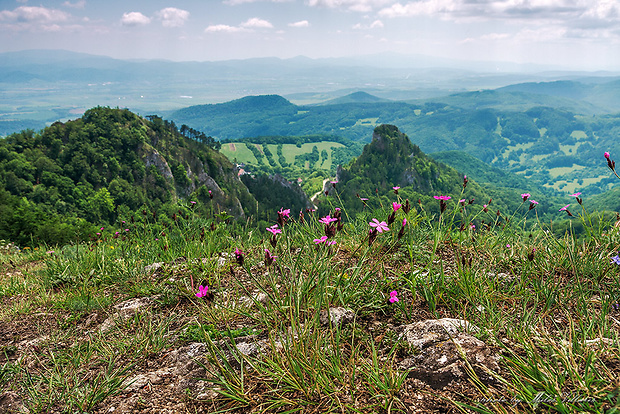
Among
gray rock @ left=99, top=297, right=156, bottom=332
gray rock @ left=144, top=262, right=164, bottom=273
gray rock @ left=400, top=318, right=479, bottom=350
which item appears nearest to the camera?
gray rock @ left=400, top=318, right=479, bottom=350

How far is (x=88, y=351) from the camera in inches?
110

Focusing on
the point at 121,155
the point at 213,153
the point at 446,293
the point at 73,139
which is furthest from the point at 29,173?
the point at 446,293

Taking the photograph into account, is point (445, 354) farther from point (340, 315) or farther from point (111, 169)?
point (111, 169)

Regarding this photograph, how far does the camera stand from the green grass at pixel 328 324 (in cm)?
203

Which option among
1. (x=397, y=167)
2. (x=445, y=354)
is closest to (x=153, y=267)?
(x=445, y=354)

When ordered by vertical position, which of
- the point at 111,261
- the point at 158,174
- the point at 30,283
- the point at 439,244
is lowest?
the point at 158,174

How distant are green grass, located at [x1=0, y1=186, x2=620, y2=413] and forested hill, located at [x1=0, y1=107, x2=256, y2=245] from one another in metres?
50.3

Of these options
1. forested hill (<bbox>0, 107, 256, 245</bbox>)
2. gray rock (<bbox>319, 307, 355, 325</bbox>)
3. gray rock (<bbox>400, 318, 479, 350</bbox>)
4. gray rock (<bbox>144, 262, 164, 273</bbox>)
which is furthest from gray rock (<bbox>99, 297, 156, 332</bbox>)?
forested hill (<bbox>0, 107, 256, 245</bbox>)

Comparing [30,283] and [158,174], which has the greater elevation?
[30,283]

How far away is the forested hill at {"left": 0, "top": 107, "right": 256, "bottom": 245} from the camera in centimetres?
6412

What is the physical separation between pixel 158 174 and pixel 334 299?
88.3 metres

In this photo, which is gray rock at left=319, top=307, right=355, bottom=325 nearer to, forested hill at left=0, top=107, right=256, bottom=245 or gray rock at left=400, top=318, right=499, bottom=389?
gray rock at left=400, top=318, right=499, bottom=389

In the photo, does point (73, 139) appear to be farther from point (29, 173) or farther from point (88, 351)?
point (88, 351)

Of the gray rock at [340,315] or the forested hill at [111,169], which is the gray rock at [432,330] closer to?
the gray rock at [340,315]
